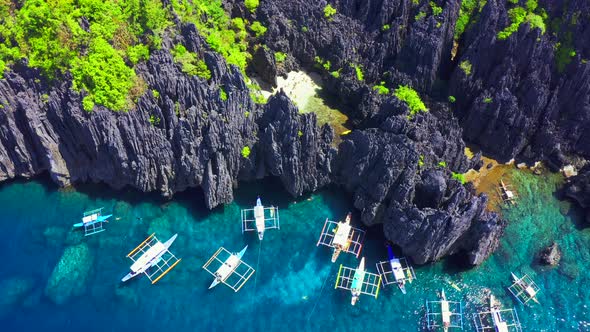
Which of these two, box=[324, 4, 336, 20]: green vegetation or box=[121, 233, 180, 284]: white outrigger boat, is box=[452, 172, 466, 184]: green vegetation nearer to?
box=[324, 4, 336, 20]: green vegetation

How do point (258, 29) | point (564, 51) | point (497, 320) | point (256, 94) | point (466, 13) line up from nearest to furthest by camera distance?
point (497, 320), point (564, 51), point (256, 94), point (466, 13), point (258, 29)

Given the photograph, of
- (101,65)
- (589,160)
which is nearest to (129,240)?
(101,65)

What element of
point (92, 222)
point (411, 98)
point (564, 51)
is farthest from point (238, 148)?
point (564, 51)

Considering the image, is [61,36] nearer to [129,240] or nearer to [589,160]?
[129,240]

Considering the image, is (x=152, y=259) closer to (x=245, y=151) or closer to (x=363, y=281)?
(x=245, y=151)

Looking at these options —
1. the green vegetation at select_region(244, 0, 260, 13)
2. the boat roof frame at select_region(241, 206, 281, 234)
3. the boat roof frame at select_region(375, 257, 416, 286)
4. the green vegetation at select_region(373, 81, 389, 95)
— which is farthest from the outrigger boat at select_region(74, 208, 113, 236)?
the green vegetation at select_region(373, 81, 389, 95)

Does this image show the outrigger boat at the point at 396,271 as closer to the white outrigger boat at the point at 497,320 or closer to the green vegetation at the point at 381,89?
the white outrigger boat at the point at 497,320
